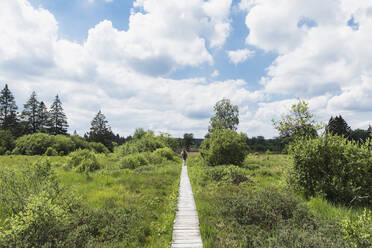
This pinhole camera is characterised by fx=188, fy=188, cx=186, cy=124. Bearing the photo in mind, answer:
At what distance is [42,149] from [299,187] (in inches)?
1607

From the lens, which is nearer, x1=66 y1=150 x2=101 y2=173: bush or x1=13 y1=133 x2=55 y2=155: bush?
x1=66 y1=150 x2=101 y2=173: bush

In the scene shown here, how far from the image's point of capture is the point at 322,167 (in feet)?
27.3

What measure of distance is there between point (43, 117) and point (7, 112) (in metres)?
7.57

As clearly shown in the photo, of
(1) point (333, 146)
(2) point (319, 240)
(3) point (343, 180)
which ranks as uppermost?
(1) point (333, 146)

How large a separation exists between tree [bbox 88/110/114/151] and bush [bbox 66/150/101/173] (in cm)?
4266

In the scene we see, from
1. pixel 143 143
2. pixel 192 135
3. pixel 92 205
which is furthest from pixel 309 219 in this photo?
pixel 192 135

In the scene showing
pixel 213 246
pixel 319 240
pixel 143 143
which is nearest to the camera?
pixel 319 240

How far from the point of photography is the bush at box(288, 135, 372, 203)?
772cm

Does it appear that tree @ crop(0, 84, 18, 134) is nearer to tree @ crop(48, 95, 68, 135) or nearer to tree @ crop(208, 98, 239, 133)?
tree @ crop(48, 95, 68, 135)

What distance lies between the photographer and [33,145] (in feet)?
111

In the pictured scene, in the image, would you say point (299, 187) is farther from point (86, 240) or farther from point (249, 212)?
point (86, 240)

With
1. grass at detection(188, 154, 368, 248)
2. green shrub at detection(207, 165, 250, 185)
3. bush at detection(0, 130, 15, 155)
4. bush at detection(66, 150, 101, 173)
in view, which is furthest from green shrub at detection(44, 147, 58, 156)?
grass at detection(188, 154, 368, 248)

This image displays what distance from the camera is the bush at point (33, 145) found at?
111 feet

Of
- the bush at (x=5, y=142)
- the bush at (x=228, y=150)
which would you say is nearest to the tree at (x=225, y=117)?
the bush at (x=228, y=150)
